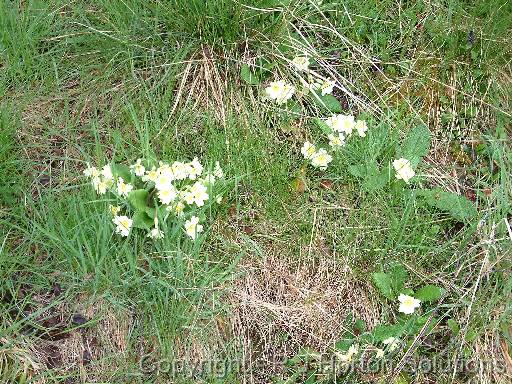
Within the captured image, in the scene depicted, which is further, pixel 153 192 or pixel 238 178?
pixel 238 178

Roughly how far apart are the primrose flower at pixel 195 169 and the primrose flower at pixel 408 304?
3.02ft

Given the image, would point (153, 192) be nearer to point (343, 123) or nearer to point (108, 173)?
point (108, 173)

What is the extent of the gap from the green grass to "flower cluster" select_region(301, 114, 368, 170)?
0.16 ft

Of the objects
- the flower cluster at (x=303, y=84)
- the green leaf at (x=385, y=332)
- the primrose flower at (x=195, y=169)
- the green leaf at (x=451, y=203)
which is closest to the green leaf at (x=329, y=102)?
the flower cluster at (x=303, y=84)

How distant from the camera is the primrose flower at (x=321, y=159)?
2721 mm

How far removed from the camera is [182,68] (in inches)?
114

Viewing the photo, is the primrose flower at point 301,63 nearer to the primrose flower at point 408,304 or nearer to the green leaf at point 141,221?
the green leaf at point 141,221

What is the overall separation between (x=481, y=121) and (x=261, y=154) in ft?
3.36

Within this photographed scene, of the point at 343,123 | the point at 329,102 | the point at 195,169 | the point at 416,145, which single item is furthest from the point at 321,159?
the point at 195,169

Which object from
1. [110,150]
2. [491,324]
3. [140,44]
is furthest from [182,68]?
[491,324]

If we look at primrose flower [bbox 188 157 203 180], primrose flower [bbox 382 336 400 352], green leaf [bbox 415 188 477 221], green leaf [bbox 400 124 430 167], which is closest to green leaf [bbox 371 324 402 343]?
primrose flower [bbox 382 336 400 352]

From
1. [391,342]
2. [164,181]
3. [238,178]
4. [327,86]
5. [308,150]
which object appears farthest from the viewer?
[327,86]

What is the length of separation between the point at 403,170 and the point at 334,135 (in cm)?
33

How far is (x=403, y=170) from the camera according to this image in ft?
8.70
